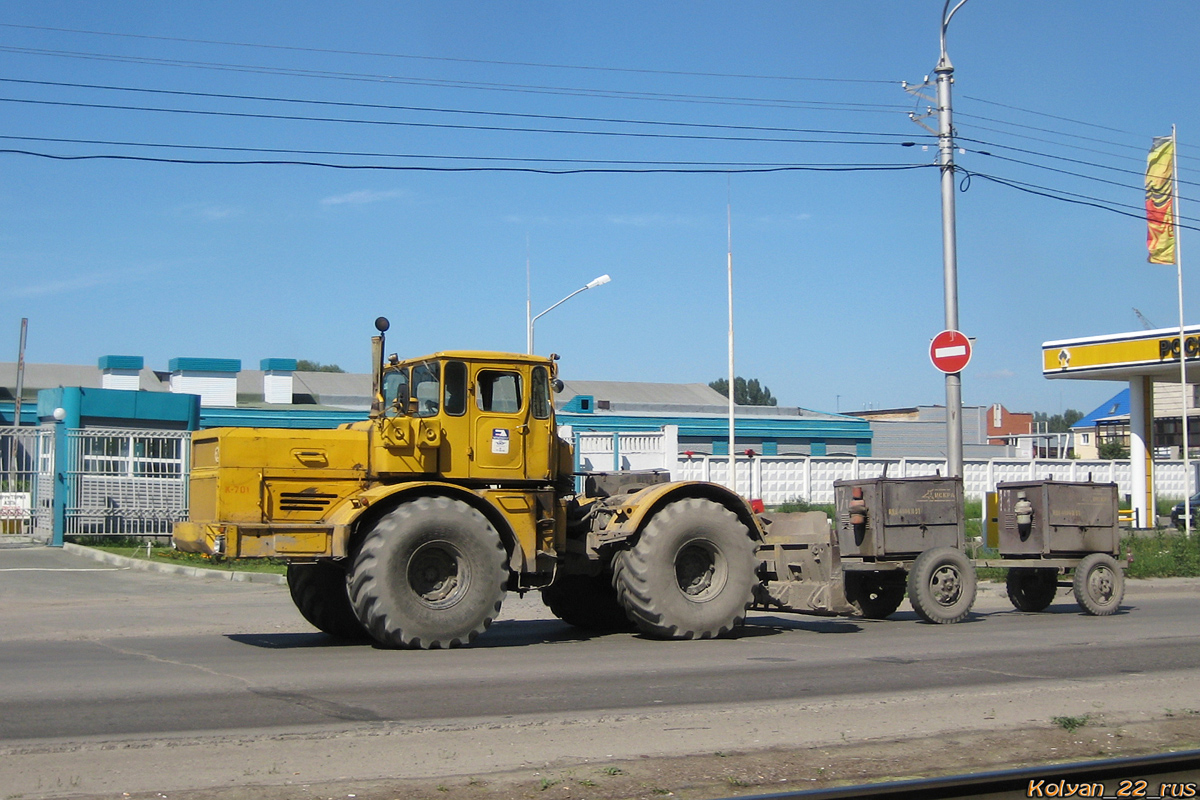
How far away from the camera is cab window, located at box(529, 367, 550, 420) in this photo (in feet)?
39.3

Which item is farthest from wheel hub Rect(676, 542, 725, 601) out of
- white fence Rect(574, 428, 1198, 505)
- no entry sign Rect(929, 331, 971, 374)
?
white fence Rect(574, 428, 1198, 505)

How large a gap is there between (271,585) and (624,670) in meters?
9.89

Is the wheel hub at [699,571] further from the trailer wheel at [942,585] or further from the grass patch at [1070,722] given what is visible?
the grass patch at [1070,722]

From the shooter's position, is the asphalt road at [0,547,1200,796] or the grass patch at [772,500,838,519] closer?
the asphalt road at [0,547,1200,796]

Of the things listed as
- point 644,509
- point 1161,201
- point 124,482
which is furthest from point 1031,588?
point 124,482

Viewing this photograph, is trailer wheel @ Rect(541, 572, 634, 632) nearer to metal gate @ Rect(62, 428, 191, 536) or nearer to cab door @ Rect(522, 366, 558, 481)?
cab door @ Rect(522, 366, 558, 481)

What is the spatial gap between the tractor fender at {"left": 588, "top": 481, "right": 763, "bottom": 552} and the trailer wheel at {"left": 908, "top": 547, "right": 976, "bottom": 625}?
7.36 feet

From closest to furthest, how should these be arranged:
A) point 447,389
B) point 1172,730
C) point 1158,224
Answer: point 1172,730 → point 447,389 → point 1158,224

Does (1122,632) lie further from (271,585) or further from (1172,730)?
(271,585)

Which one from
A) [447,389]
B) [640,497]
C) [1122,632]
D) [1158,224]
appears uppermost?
[1158,224]

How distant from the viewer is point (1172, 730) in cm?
760

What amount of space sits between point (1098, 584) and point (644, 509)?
6.77m

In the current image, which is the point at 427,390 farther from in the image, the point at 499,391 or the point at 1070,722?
the point at 1070,722

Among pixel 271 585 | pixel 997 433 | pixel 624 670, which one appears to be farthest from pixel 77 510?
pixel 997 433
